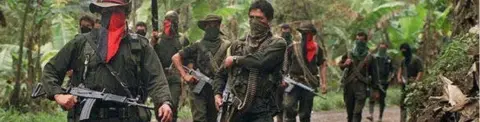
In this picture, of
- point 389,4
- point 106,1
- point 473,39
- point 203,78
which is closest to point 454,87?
point 473,39

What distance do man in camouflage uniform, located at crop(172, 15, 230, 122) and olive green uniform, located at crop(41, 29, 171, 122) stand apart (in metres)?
3.55

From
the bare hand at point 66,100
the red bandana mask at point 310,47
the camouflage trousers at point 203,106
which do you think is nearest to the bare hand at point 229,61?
the bare hand at point 66,100

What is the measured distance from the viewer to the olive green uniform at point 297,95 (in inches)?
493

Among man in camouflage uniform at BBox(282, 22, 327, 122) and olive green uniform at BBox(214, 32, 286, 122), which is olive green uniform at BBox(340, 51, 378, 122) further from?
olive green uniform at BBox(214, 32, 286, 122)

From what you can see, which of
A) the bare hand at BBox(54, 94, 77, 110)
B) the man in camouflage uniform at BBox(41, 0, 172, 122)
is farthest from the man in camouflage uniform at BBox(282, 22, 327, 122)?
the bare hand at BBox(54, 94, 77, 110)

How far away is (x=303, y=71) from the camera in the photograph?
13.1m

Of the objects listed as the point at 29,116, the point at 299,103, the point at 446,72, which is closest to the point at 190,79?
the point at 299,103

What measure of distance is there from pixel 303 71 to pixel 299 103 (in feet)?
1.51

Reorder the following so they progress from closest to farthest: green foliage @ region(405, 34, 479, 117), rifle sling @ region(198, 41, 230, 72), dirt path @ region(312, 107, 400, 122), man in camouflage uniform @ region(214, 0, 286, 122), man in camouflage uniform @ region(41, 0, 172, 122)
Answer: man in camouflage uniform @ region(41, 0, 172, 122)
green foliage @ region(405, 34, 479, 117)
man in camouflage uniform @ region(214, 0, 286, 122)
rifle sling @ region(198, 41, 230, 72)
dirt path @ region(312, 107, 400, 122)

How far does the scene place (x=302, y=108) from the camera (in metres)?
12.9

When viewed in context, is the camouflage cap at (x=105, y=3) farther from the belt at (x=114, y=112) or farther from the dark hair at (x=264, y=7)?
the dark hair at (x=264, y=7)

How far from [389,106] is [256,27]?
1847 centimetres

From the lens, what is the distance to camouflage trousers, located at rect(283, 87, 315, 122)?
12.5 metres

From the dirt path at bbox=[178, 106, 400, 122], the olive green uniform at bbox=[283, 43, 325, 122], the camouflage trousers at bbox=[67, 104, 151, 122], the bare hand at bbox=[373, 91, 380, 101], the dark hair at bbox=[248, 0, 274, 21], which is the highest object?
the dark hair at bbox=[248, 0, 274, 21]
